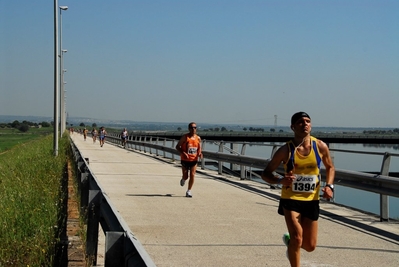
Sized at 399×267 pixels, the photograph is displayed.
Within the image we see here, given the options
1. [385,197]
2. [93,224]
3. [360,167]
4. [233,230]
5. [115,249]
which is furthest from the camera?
[360,167]

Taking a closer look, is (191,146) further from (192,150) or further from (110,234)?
(110,234)

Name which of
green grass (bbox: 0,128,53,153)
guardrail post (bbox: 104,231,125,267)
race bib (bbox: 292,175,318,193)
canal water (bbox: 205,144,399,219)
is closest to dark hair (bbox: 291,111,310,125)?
race bib (bbox: 292,175,318,193)

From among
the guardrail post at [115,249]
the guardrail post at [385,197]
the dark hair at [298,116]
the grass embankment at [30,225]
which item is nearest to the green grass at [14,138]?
the grass embankment at [30,225]

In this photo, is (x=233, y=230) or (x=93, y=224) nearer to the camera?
(x=93, y=224)

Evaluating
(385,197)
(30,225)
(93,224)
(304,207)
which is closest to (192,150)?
(385,197)

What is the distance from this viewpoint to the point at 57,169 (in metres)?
19.7

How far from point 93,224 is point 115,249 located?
262 centimetres

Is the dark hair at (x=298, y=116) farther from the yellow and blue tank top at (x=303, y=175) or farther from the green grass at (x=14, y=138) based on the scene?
the green grass at (x=14, y=138)

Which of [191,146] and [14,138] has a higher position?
[191,146]

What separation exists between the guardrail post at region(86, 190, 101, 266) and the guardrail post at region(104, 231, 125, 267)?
2.44 meters

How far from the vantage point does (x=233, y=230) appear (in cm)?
1079

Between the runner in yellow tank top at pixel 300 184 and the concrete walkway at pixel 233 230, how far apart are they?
119 cm

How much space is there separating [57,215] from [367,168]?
5.98 metres

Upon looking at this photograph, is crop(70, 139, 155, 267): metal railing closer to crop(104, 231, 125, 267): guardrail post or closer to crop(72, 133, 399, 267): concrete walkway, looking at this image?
crop(104, 231, 125, 267): guardrail post
